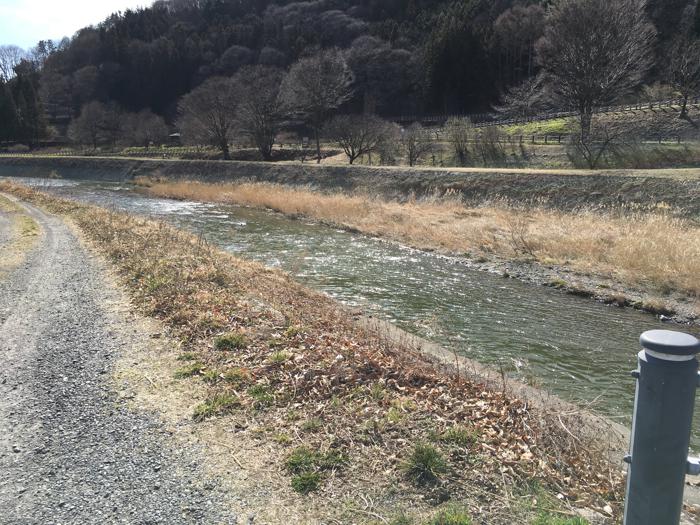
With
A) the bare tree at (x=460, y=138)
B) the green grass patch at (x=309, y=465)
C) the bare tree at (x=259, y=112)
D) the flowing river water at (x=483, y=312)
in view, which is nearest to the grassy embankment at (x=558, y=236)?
the flowing river water at (x=483, y=312)

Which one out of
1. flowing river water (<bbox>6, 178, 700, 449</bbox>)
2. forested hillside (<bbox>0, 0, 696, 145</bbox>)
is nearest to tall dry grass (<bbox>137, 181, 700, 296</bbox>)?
flowing river water (<bbox>6, 178, 700, 449</bbox>)

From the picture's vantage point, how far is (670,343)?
7.46 feet

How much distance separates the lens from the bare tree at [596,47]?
38.4 m

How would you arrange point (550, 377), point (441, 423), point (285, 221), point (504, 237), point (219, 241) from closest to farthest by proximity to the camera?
point (441, 423)
point (550, 377)
point (504, 237)
point (219, 241)
point (285, 221)

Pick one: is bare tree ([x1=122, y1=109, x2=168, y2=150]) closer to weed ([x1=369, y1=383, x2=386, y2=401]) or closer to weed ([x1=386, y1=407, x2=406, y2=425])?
weed ([x1=369, y1=383, x2=386, y2=401])

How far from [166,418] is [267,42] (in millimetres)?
119565

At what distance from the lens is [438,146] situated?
47438 mm

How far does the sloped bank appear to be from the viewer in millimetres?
21516

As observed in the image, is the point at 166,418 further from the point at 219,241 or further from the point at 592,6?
the point at 592,6

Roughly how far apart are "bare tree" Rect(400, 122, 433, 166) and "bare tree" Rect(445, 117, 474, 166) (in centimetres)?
221

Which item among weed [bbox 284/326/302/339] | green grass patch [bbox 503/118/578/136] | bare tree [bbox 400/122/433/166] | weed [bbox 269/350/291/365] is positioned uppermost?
green grass patch [bbox 503/118/578/136]

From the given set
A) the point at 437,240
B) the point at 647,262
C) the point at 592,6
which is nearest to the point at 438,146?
the point at 592,6

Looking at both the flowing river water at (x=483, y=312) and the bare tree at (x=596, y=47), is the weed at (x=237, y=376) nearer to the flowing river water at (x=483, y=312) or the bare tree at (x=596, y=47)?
the flowing river water at (x=483, y=312)

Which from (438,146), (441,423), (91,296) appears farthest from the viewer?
(438,146)
